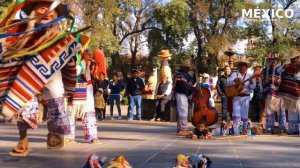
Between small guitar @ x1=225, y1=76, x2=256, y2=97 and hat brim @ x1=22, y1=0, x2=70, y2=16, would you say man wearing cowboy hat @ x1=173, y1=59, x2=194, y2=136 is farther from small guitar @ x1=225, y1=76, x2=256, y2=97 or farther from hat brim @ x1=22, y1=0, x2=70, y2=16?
hat brim @ x1=22, y1=0, x2=70, y2=16

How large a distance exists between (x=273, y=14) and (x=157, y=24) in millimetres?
8198

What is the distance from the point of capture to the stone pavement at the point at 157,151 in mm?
6980

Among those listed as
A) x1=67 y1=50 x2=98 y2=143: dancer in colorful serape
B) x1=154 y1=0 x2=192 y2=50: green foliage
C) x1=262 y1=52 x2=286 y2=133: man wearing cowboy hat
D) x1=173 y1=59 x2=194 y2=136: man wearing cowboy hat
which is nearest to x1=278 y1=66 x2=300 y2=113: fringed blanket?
x1=262 y1=52 x2=286 y2=133: man wearing cowboy hat

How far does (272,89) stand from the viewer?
496 inches

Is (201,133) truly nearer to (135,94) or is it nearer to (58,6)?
(58,6)

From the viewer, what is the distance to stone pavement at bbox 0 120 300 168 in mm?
6980

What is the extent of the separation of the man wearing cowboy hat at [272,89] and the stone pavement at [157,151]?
1227 millimetres

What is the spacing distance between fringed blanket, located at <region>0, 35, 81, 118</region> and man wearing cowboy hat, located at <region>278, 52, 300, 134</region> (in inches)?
270

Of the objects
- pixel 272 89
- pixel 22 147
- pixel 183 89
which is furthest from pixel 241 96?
pixel 22 147

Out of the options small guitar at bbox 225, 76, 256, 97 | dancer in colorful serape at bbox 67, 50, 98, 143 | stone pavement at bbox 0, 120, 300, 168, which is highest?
small guitar at bbox 225, 76, 256, 97

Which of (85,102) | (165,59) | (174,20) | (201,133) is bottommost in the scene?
(201,133)

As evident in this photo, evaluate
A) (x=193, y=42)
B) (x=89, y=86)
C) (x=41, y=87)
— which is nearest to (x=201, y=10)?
(x=193, y=42)

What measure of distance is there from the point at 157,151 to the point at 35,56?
2.65 metres

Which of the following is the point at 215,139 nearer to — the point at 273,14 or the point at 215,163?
the point at 215,163
